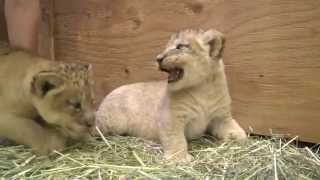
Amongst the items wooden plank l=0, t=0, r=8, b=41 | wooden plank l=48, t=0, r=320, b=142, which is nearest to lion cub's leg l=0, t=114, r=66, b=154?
wooden plank l=48, t=0, r=320, b=142

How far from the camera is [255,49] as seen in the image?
320 cm

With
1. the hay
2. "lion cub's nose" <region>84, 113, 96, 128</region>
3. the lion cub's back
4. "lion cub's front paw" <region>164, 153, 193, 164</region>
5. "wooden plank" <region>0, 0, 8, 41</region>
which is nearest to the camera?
the hay

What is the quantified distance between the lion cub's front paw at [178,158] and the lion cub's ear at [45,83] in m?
0.58

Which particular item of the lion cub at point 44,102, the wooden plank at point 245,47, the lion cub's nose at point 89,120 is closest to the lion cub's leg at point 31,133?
the lion cub at point 44,102

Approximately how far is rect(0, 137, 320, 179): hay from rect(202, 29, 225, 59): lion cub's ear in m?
0.43

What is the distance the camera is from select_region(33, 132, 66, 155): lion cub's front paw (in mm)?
2839

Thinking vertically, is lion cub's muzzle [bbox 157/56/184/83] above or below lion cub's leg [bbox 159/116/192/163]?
above

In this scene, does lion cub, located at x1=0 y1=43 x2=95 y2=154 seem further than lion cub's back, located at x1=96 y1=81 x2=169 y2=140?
No

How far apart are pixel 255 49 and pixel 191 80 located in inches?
19.1

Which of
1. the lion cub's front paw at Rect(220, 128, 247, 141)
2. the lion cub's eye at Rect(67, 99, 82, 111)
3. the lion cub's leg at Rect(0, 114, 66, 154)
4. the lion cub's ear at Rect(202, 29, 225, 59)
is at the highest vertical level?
the lion cub's ear at Rect(202, 29, 225, 59)

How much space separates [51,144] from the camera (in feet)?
9.38

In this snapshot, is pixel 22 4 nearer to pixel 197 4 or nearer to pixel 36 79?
pixel 36 79

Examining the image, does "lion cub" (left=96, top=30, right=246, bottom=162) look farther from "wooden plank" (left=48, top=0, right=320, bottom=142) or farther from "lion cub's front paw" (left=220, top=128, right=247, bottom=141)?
"wooden plank" (left=48, top=0, right=320, bottom=142)

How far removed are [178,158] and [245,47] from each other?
0.80 metres
